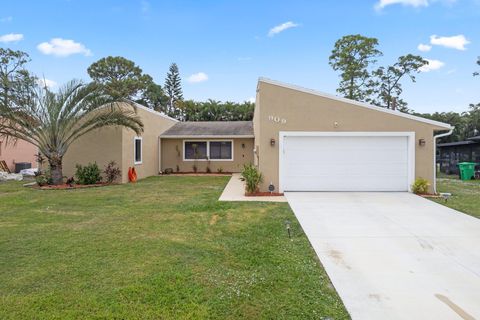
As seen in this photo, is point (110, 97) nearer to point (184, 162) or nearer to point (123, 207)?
point (123, 207)

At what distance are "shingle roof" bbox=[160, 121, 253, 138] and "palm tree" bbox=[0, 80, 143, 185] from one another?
6365 mm

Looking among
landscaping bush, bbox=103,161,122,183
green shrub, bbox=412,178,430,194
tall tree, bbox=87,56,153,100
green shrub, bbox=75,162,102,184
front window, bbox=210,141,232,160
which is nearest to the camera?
green shrub, bbox=412,178,430,194

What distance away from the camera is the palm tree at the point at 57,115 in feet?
39.3

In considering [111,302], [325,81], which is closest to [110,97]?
[111,302]

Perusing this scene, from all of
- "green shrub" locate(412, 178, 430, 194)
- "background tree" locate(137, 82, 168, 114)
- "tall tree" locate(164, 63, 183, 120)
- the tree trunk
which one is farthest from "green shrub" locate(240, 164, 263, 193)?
"tall tree" locate(164, 63, 183, 120)

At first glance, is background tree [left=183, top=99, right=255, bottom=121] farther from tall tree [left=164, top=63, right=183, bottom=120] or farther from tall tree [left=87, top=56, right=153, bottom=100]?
tall tree [left=87, top=56, right=153, bottom=100]

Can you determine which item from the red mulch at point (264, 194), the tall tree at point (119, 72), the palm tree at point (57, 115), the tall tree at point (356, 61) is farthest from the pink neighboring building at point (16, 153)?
the tall tree at point (356, 61)

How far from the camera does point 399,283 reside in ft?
12.5

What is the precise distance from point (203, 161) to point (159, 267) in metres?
15.9

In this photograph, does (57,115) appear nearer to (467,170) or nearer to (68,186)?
(68,186)

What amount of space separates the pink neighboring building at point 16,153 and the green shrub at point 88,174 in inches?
391

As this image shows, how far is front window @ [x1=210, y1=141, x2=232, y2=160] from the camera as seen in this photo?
20.1m

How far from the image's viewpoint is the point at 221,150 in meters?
20.1

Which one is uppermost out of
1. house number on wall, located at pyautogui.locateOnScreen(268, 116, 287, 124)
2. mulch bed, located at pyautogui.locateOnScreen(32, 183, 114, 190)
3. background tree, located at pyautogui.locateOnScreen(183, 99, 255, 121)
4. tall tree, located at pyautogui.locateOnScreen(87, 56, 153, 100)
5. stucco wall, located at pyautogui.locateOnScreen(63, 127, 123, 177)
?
tall tree, located at pyautogui.locateOnScreen(87, 56, 153, 100)
